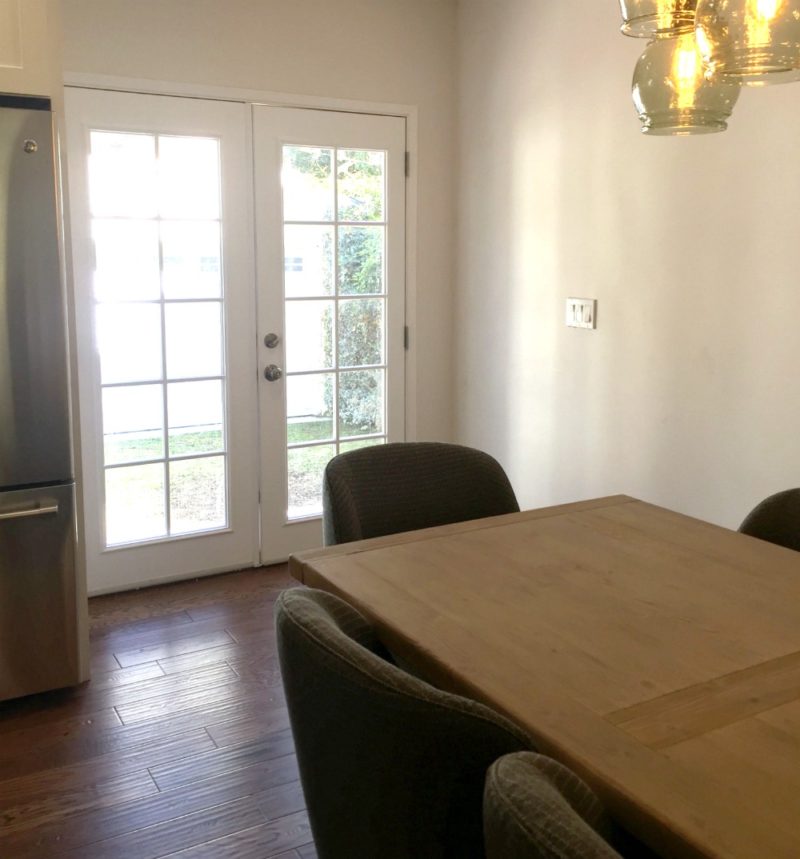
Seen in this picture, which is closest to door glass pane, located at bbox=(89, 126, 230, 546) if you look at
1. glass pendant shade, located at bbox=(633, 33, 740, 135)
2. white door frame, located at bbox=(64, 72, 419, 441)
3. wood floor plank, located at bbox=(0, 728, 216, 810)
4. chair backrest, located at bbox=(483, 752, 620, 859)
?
white door frame, located at bbox=(64, 72, 419, 441)

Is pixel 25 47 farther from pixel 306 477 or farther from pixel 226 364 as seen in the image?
pixel 306 477

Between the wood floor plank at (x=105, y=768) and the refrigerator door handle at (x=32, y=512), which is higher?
the refrigerator door handle at (x=32, y=512)

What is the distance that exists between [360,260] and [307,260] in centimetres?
26

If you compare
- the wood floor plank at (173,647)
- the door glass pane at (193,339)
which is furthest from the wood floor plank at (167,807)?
the door glass pane at (193,339)

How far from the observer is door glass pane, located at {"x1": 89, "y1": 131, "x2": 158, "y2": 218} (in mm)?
3531

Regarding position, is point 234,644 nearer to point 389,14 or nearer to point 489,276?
point 489,276

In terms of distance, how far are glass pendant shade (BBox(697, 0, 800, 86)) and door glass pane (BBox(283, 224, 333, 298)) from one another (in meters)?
2.78

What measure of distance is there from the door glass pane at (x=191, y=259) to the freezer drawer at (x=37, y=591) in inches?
47.9

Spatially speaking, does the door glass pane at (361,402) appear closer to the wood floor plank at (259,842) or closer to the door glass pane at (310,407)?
the door glass pane at (310,407)

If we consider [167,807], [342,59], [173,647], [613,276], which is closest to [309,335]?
[342,59]

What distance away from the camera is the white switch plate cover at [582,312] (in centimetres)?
354

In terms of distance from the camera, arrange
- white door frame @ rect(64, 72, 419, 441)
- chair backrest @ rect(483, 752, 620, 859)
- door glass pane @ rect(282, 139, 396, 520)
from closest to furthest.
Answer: chair backrest @ rect(483, 752, 620, 859) < white door frame @ rect(64, 72, 419, 441) < door glass pane @ rect(282, 139, 396, 520)

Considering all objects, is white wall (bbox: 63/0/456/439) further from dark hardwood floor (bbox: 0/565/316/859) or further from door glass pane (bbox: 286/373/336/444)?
dark hardwood floor (bbox: 0/565/316/859)

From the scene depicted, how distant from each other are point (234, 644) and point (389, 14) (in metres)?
2.68
